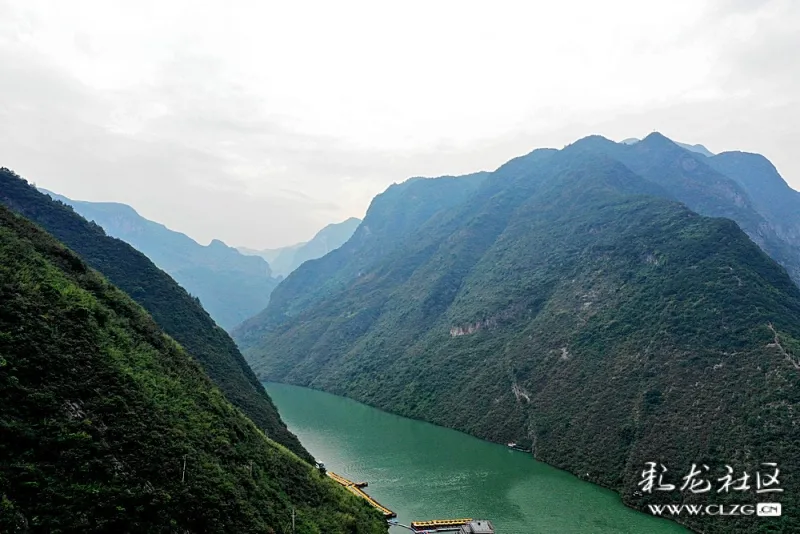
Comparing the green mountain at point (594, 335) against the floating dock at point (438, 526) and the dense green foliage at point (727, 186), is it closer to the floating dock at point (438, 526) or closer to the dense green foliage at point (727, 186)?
the dense green foliage at point (727, 186)

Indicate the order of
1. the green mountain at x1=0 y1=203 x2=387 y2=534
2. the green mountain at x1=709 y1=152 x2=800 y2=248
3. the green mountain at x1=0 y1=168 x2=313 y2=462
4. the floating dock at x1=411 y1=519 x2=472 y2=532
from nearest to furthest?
the green mountain at x1=0 y1=203 x2=387 y2=534 < the floating dock at x1=411 y1=519 x2=472 y2=532 < the green mountain at x1=0 y1=168 x2=313 y2=462 < the green mountain at x1=709 y1=152 x2=800 y2=248

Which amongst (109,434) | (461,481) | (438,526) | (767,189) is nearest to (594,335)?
(461,481)

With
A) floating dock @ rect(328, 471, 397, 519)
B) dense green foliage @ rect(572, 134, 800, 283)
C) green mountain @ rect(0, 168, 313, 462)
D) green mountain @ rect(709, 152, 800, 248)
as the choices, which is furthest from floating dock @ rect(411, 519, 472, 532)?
green mountain @ rect(709, 152, 800, 248)

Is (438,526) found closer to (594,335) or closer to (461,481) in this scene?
(461,481)

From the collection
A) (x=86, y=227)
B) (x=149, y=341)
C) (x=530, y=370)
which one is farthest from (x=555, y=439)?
(x=86, y=227)

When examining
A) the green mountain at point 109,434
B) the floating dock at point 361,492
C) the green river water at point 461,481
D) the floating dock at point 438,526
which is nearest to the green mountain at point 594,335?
the green river water at point 461,481

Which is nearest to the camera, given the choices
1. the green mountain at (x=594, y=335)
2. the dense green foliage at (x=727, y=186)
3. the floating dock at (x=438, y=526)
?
the floating dock at (x=438, y=526)

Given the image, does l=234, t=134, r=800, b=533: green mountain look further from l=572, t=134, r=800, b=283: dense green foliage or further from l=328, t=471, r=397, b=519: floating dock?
l=328, t=471, r=397, b=519: floating dock
